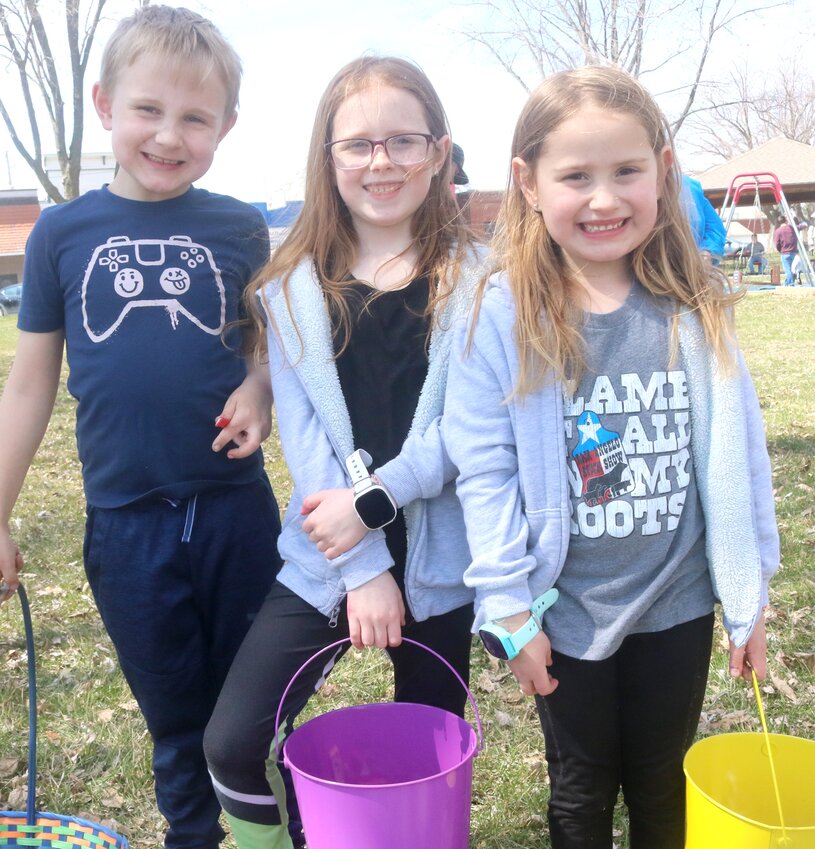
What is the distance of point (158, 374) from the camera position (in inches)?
82.0

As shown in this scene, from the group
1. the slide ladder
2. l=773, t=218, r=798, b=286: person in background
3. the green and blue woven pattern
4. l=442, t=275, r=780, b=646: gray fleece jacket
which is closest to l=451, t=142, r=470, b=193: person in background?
l=442, t=275, r=780, b=646: gray fleece jacket

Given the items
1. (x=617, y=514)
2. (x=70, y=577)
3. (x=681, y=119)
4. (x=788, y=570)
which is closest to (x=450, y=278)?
(x=617, y=514)


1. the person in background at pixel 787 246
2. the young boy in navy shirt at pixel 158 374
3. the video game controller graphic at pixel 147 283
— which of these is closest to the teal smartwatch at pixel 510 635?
the young boy in navy shirt at pixel 158 374

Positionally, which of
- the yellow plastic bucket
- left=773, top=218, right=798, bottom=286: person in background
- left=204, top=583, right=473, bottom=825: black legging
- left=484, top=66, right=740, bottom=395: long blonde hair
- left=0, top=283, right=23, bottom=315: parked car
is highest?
left=0, top=283, right=23, bottom=315: parked car

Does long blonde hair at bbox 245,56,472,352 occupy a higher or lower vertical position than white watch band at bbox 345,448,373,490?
higher

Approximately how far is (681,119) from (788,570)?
708 inches

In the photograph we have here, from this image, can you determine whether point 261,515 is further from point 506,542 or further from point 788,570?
point 788,570

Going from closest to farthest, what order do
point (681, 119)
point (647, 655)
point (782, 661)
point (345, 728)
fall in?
point (647, 655) < point (345, 728) < point (782, 661) < point (681, 119)

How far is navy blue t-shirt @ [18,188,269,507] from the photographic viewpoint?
2080mm

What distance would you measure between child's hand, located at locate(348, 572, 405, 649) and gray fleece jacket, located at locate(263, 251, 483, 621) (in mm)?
26

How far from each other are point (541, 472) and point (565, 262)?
48 cm

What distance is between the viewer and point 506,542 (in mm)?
1826

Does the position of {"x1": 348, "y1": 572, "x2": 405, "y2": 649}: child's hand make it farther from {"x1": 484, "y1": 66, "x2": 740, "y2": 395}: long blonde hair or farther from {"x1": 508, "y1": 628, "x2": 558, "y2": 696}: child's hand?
{"x1": 484, "y1": 66, "x2": 740, "y2": 395}: long blonde hair

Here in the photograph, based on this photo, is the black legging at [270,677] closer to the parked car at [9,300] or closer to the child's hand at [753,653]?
the child's hand at [753,653]
